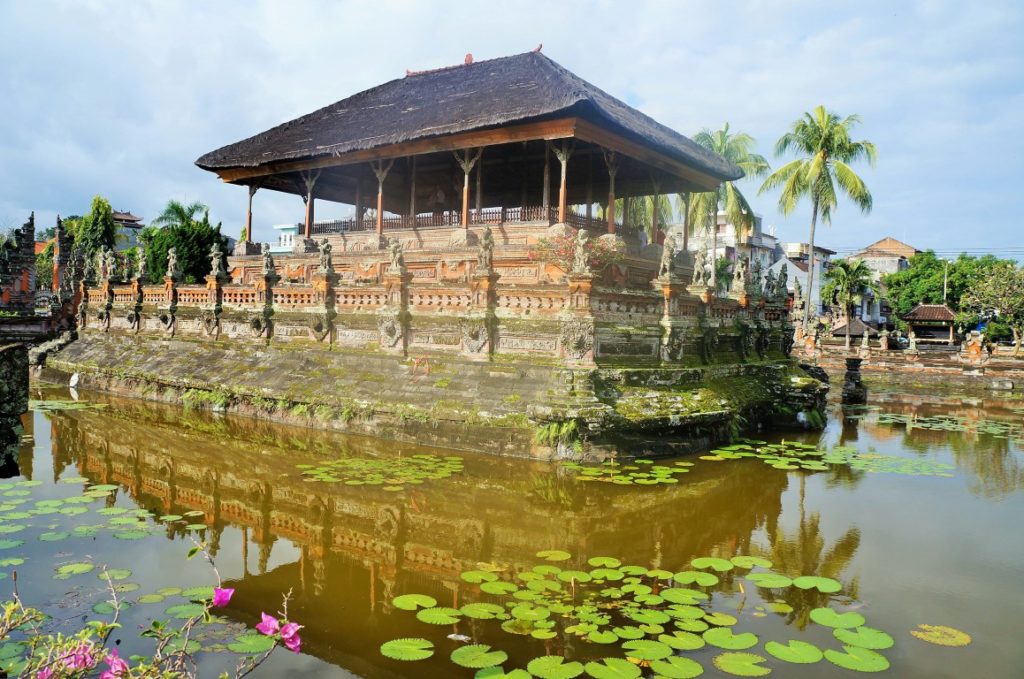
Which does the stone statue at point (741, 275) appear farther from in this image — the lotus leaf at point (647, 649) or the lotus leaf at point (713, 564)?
the lotus leaf at point (647, 649)

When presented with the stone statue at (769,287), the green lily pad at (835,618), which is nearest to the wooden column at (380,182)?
the stone statue at (769,287)

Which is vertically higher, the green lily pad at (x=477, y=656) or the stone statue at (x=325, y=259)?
the stone statue at (x=325, y=259)

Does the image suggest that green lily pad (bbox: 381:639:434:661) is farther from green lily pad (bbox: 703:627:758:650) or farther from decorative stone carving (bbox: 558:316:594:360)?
decorative stone carving (bbox: 558:316:594:360)

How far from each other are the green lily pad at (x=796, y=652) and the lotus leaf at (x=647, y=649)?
79 cm

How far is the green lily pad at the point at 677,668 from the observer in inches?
173

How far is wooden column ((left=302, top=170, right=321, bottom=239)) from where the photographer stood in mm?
21530

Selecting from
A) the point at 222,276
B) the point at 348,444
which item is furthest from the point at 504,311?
the point at 222,276

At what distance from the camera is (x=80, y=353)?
818 inches

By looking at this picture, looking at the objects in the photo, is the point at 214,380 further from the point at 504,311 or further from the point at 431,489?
the point at 431,489

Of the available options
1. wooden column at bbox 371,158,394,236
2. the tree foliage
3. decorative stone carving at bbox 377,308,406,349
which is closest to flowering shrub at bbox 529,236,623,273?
decorative stone carving at bbox 377,308,406,349

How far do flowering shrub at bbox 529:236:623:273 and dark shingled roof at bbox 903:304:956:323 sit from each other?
43151 millimetres

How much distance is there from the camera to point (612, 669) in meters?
4.39

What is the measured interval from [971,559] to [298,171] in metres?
20.5

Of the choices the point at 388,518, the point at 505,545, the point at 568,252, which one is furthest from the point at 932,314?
the point at 388,518
